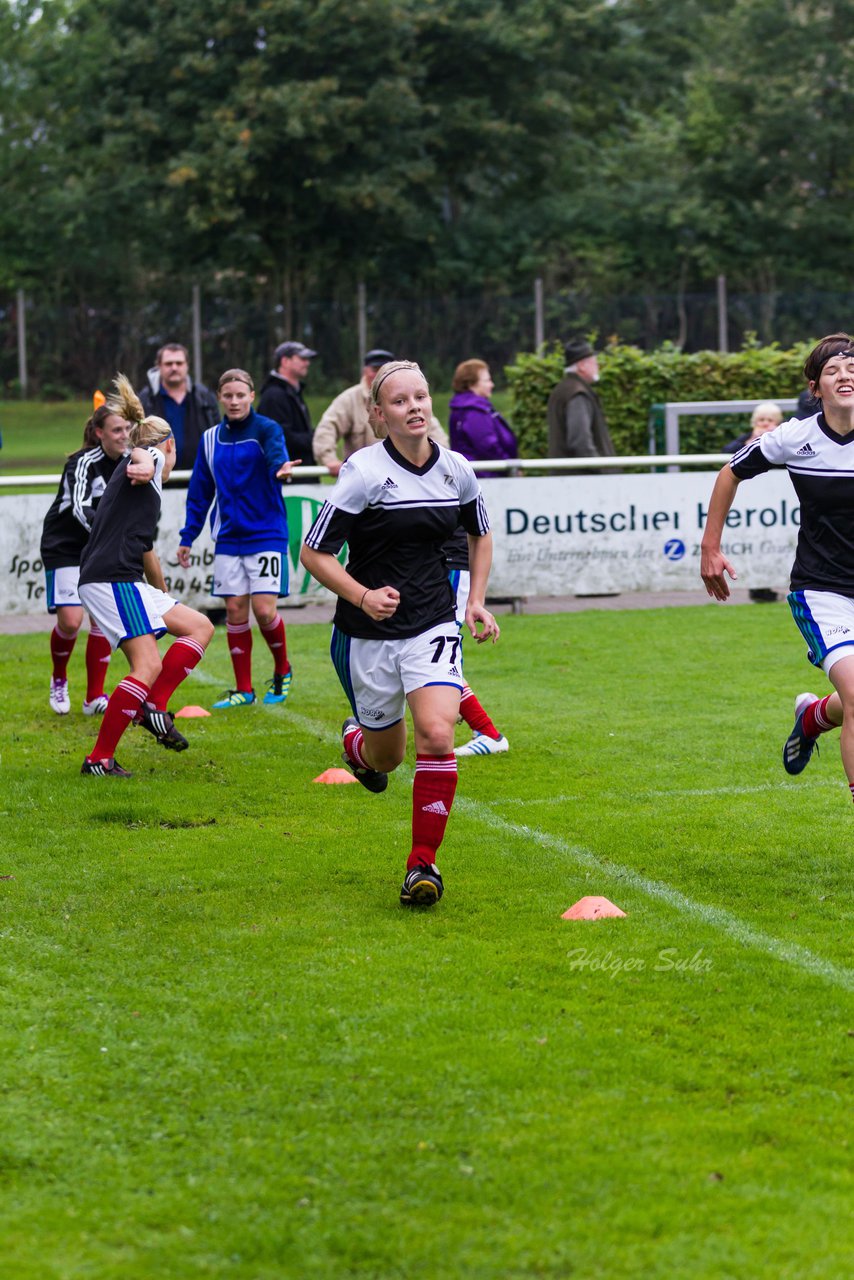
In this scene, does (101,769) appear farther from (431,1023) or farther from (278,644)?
(431,1023)

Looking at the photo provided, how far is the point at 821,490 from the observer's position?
20.5ft

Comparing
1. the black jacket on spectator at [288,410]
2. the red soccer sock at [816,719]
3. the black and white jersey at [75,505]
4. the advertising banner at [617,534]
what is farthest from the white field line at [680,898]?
the advertising banner at [617,534]

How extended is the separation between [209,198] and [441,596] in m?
30.4

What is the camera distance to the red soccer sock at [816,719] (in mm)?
6758

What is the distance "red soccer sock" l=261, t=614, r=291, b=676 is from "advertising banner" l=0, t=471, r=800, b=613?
3670 millimetres

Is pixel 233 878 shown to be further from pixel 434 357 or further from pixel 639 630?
pixel 434 357

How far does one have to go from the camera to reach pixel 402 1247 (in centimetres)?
335

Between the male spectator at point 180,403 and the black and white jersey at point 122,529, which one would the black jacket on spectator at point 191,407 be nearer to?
the male spectator at point 180,403

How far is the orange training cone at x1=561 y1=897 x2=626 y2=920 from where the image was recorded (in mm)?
5656

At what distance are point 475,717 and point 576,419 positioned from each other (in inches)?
254

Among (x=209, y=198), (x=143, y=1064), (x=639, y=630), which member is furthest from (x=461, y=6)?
(x=143, y=1064)

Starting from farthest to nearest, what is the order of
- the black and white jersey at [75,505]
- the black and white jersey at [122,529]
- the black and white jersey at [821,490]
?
the black and white jersey at [75,505] < the black and white jersey at [122,529] < the black and white jersey at [821,490]

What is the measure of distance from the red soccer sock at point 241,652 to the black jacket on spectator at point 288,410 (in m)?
3.38

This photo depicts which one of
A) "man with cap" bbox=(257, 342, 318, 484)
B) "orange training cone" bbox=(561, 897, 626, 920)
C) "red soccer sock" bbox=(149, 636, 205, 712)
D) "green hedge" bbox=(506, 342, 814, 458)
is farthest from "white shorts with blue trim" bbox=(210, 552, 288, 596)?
"green hedge" bbox=(506, 342, 814, 458)
